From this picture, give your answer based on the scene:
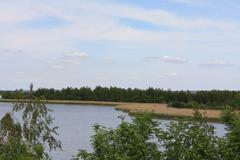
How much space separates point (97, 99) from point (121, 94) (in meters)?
7.36

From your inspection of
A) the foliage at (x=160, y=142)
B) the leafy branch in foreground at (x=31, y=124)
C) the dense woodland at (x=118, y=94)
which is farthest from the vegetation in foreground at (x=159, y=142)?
the dense woodland at (x=118, y=94)

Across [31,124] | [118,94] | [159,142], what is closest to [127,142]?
[159,142]

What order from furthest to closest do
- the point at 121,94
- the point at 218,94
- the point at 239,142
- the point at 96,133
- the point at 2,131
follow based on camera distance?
the point at 121,94
the point at 218,94
the point at 2,131
the point at 96,133
the point at 239,142

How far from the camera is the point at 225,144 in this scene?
1138cm

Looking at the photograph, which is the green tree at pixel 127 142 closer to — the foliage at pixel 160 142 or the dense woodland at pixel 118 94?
the foliage at pixel 160 142

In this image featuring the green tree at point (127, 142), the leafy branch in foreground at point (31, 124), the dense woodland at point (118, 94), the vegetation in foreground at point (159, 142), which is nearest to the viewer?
the vegetation in foreground at point (159, 142)

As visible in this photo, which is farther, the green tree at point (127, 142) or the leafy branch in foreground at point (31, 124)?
the leafy branch in foreground at point (31, 124)

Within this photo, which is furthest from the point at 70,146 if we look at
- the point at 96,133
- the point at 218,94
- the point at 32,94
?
the point at 218,94

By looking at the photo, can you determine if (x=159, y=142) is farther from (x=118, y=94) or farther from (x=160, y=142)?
(x=118, y=94)

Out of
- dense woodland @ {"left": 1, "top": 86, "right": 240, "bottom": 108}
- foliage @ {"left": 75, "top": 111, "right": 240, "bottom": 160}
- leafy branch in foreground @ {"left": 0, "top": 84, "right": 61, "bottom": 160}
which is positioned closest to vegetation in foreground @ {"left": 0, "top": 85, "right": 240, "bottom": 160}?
foliage @ {"left": 75, "top": 111, "right": 240, "bottom": 160}

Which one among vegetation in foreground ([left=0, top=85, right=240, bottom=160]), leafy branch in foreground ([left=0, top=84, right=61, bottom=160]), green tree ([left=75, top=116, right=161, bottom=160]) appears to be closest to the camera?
vegetation in foreground ([left=0, top=85, right=240, bottom=160])

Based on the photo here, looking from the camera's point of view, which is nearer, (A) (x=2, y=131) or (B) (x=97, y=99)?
(A) (x=2, y=131)

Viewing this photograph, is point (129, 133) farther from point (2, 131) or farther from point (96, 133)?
point (2, 131)

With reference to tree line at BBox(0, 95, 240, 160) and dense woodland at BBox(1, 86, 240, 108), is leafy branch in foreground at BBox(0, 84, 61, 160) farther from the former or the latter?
dense woodland at BBox(1, 86, 240, 108)
